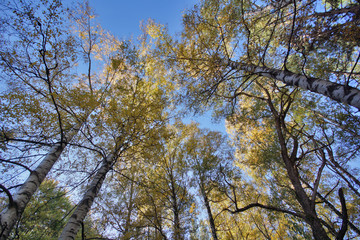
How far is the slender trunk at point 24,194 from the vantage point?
235 centimetres

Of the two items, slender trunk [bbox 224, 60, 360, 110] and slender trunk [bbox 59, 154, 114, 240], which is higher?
slender trunk [bbox 224, 60, 360, 110]

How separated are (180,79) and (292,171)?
3959mm

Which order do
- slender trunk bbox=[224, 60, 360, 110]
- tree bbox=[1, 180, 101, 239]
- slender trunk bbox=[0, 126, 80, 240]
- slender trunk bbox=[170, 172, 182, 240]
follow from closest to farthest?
slender trunk bbox=[224, 60, 360, 110] → slender trunk bbox=[0, 126, 80, 240] → tree bbox=[1, 180, 101, 239] → slender trunk bbox=[170, 172, 182, 240]

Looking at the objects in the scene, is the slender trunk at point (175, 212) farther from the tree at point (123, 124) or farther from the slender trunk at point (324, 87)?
the slender trunk at point (324, 87)

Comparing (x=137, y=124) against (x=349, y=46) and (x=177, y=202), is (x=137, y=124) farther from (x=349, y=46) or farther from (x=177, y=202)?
(x=349, y=46)

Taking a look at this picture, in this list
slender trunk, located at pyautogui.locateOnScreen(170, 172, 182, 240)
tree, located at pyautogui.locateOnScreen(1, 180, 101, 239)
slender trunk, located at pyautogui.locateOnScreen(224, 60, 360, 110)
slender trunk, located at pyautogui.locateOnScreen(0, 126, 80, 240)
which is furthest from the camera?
slender trunk, located at pyautogui.locateOnScreen(170, 172, 182, 240)

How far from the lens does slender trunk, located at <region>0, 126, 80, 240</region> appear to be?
235 cm

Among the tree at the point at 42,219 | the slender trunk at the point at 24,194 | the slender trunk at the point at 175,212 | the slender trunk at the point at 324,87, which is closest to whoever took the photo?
the slender trunk at the point at 324,87

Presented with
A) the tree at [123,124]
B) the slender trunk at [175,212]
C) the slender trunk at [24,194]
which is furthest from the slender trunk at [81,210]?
the slender trunk at [175,212]

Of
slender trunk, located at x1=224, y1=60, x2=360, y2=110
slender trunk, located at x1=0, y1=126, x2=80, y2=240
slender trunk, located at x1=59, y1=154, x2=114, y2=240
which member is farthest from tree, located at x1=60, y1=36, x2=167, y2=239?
slender trunk, located at x1=224, y1=60, x2=360, y2=110

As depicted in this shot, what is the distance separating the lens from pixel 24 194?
9.24ft

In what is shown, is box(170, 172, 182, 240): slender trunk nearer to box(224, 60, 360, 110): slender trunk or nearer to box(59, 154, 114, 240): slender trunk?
box(59, 154, 114, 240): slender trunk

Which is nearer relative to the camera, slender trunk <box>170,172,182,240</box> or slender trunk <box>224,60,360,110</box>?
slender trunk <box>224,60,360,110</box>

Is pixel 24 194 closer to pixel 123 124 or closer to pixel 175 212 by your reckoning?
pixel 123 124
